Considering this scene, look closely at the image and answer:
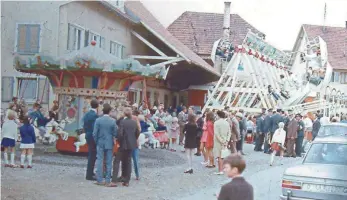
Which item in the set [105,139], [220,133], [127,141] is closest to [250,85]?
[220,133]

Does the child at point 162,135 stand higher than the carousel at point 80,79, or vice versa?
the carousel at point 80,79

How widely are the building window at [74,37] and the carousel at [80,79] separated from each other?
4967 millimetres

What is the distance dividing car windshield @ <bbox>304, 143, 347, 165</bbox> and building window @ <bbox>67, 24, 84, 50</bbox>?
1331 centimetres

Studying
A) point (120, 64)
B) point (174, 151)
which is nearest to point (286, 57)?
point (174, 151)

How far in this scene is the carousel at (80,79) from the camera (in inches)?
642

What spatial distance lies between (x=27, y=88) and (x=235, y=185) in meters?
17.6

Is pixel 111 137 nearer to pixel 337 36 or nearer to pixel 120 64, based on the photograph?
pixel 120 64

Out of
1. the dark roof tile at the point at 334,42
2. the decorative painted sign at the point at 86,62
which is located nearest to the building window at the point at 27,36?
the decorative painted sign at the point at 86,62

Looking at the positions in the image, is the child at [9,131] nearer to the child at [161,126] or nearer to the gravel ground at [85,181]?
the gravel ground at [85,181]

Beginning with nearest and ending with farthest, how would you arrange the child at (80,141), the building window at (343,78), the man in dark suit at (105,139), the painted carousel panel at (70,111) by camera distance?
the man in dark suit at (105,139)
the child at (80,141)
the painted carousel panel at (70,111)
the building window at (343,78)

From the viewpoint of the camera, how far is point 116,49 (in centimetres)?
2714

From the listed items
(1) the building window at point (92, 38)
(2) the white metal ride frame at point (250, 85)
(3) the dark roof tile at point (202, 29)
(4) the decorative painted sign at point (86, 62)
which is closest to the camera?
(4) the decorative painted sign at point (86, 62)

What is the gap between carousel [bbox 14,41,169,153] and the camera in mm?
16312

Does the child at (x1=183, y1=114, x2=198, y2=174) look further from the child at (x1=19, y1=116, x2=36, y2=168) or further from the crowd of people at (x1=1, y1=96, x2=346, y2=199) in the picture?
the child at (x1=19, y1=116, x2=36, y2=168)
